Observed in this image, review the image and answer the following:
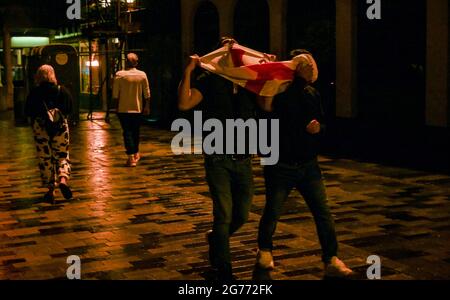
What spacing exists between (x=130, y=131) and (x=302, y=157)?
7.16m

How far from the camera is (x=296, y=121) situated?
18.9ft

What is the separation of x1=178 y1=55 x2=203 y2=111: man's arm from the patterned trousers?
4119mm

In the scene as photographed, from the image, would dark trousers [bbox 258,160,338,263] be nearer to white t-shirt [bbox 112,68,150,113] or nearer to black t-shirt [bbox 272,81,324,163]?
black t-shirt [bbox 272,81,324,163]

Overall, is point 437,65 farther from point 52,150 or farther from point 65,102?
point 52,150

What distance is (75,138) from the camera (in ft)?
58.1

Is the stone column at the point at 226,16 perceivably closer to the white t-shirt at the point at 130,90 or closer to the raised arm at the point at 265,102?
the white t-shirt at the point at 130,90

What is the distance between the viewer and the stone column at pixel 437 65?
490 inches

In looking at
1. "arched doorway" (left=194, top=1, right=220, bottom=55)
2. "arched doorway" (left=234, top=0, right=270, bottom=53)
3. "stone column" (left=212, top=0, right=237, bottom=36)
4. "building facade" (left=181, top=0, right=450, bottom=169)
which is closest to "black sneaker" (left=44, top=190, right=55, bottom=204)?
"building facade" (left=181, top=0, right=450, bottom=169)

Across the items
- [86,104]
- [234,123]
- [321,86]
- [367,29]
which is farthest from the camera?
[86,104]

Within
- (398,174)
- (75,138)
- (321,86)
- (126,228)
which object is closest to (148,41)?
(75,138)

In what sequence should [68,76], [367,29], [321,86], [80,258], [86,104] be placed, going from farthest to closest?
1. [86,104]
2. [68,76]
3. [321,86]
4. [367,29]
5. [80,258]

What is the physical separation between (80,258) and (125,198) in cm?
302

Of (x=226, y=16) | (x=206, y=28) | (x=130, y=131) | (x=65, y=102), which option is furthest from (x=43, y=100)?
(x=206, y=28)

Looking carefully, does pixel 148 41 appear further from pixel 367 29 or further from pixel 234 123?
pixel 234 123
